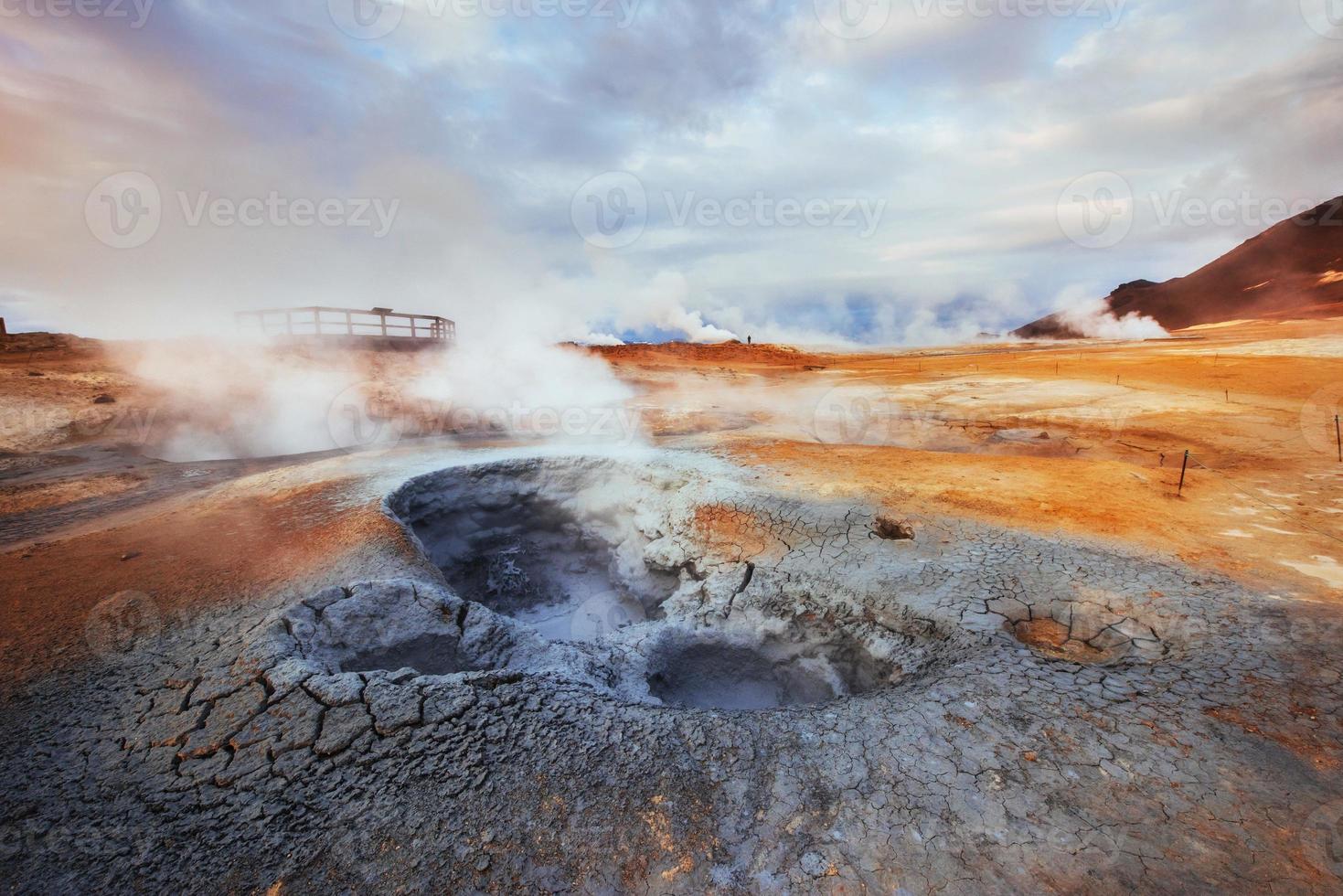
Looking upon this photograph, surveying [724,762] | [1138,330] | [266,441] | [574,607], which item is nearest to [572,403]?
[266,441]

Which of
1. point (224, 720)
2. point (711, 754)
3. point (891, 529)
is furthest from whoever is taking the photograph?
point (891, 529)

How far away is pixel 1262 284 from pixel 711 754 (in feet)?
198

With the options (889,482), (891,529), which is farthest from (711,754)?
(889,482)

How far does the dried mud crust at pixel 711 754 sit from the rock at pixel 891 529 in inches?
34.3

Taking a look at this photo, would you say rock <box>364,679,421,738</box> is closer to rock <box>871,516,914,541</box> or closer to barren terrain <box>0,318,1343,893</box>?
barren terrain <box>0,318,1343,893</box>

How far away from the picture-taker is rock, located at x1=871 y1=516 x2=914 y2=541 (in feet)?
16.6

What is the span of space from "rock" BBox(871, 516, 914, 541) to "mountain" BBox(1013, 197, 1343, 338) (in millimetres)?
45022

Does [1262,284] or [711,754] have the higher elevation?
[1262,284]

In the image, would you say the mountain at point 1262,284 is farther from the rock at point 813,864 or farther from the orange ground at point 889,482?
the rock at point 813,864

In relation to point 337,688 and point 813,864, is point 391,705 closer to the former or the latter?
point 337,688

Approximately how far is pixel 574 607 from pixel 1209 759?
18.3ft

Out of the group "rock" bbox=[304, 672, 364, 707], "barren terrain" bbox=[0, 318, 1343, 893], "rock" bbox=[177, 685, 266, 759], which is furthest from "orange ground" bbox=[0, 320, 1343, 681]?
"rock" bbox=[304, 672, 364, 707]

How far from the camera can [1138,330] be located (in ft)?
131

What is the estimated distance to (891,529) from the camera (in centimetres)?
517
